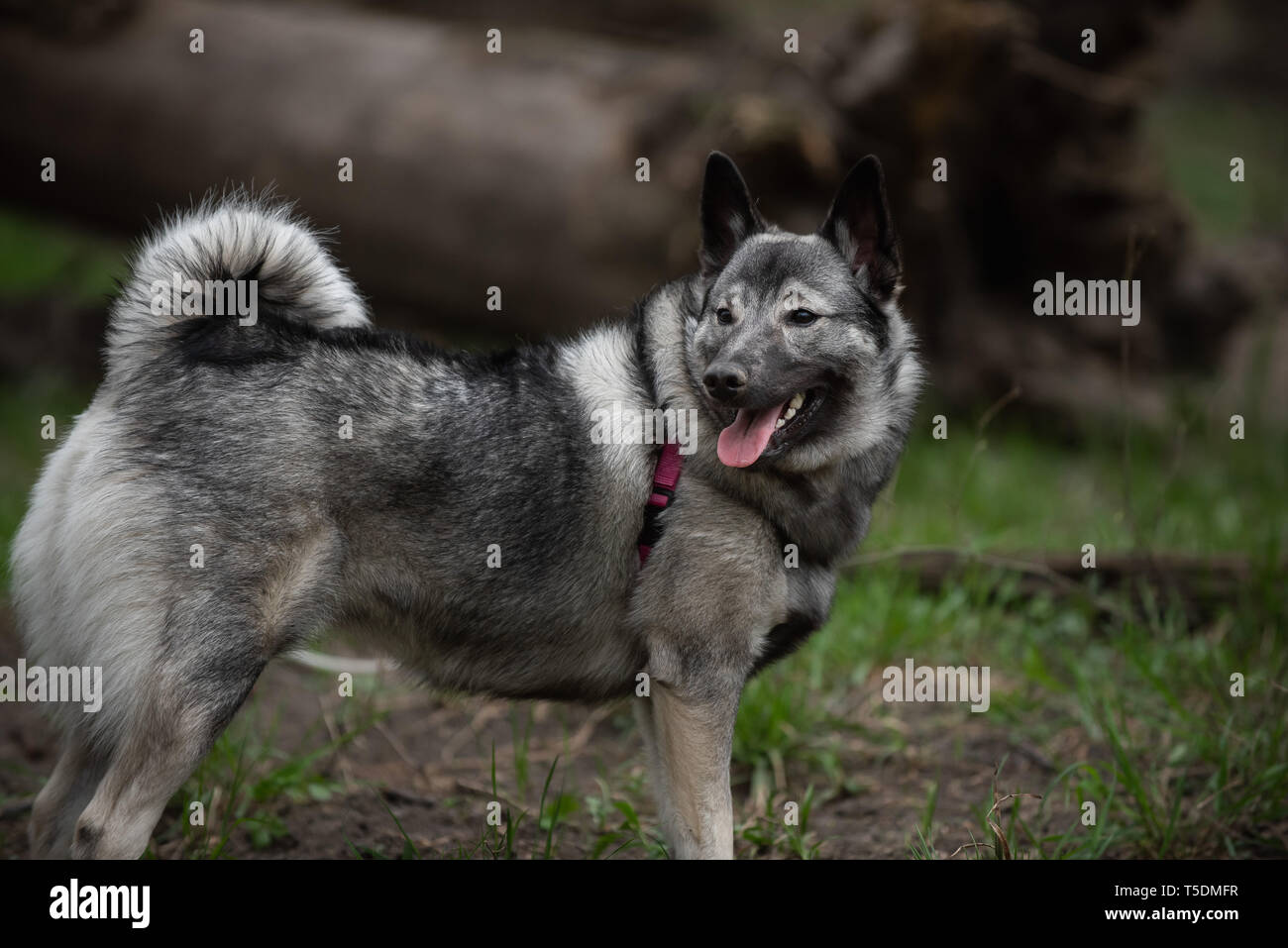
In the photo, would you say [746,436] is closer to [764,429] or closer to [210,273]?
[764,429]

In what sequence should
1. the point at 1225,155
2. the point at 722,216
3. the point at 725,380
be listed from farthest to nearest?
the point at 1225,155
the point at 722,216
the point at 725,380

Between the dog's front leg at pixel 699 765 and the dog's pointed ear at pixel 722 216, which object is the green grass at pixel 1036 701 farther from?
the dog's pointed ear at pixel 722 216

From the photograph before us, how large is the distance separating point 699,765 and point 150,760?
1403mm

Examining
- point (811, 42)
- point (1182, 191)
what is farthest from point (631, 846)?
point (1182, 191)

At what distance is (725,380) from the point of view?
3.05 meters

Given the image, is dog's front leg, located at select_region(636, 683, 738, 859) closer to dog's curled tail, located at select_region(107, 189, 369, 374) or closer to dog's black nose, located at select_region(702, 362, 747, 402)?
dog's black nose, located at select_region(702, 362, 747, 402)

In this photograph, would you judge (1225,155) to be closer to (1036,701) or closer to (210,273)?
(1036,701)

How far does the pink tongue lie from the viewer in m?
3.13

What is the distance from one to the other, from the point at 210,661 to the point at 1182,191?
1295 centimetres

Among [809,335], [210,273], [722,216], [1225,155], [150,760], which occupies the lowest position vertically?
[150,760]

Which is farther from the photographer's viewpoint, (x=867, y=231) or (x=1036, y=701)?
(x=1036, y=701)

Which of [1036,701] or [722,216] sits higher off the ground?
[722,216]

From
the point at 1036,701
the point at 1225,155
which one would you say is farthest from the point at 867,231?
the point at 1225,155

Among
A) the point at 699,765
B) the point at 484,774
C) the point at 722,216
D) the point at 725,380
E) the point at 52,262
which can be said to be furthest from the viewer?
the point at 52,262
